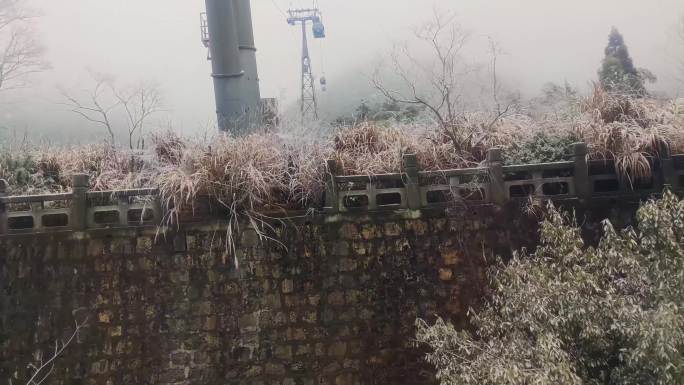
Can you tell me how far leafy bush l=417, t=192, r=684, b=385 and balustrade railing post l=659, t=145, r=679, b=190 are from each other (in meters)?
2.23

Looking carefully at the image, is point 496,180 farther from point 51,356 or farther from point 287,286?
point 51,356

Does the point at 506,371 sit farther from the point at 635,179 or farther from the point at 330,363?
the point at 635,179

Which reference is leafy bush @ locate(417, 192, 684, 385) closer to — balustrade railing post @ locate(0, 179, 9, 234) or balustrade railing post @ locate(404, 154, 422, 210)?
balustrade railing post @ locate(404, 154, 422, 210)

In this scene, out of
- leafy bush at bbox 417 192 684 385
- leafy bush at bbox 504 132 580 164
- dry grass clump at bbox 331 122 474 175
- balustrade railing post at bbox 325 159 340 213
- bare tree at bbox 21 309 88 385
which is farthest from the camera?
leafy bush at bbox 504 132 580 164

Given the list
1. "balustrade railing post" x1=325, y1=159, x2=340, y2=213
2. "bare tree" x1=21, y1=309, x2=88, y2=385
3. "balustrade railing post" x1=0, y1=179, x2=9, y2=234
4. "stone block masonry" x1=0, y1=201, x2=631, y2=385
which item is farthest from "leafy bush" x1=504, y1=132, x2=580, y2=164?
"balustrade railing post" x1=0, y1=179, x2=9, y2=234

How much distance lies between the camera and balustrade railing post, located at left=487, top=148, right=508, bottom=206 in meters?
5.86

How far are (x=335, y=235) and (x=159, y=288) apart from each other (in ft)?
6.87

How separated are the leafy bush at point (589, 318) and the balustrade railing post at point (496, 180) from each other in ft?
5.02

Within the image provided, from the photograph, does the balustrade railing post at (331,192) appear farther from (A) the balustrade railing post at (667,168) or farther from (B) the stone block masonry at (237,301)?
(A) the balustrade railing post at (667,168)

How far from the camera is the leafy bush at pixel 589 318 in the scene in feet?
11.1

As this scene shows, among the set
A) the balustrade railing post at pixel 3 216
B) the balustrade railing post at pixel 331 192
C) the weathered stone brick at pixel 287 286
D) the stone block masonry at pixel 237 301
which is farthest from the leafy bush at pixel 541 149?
the balustrade railing post at pixel 3 216

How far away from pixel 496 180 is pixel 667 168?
211cm

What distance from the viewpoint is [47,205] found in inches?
237

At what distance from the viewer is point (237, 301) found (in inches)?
219
